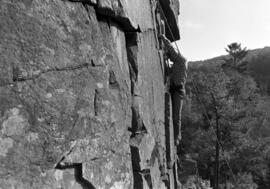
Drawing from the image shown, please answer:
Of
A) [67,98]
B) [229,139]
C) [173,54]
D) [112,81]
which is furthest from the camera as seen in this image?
[229,139]

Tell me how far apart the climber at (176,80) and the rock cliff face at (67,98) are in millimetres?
3088

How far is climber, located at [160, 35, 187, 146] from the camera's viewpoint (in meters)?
9.34

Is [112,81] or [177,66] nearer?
[112,81]

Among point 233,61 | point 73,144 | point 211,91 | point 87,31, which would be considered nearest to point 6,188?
point 73,144

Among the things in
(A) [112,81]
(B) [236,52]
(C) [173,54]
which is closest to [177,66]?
(C) [173,54]

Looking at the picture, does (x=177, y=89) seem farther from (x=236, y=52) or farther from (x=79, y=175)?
(x=236, y=52)

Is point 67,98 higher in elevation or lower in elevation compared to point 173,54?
lower

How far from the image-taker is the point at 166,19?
1017 centimetres

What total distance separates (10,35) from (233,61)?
60.5m

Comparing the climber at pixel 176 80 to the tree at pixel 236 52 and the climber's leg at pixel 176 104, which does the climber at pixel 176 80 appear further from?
the tree at pixel 236 52

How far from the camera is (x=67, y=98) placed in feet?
15.2

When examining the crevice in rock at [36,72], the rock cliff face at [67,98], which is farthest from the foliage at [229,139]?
the crevice in rock at [36,72]

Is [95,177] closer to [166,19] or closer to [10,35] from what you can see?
[10,35]

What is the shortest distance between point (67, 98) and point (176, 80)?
514 centimetres
